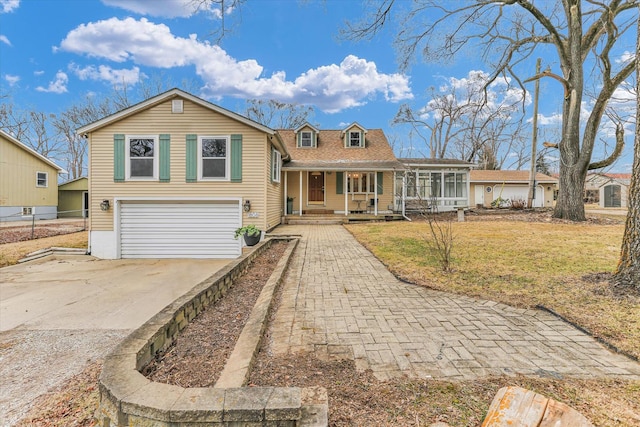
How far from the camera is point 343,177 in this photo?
56.3 ft

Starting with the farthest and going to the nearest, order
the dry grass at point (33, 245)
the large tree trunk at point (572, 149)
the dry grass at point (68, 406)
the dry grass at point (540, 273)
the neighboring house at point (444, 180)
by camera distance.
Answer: the neighboring house at point (444, 180), the large tree trunk at point (572, 149), the dry grass at point (33, 245), the dry grass at point (540, 273), the dry grass at point (68, 406)

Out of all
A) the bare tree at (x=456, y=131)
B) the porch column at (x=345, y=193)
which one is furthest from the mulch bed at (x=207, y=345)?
the bare tree at (x=456, y=131)

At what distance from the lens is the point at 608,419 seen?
1.81 meters

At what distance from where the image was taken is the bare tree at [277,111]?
3244 centimetres

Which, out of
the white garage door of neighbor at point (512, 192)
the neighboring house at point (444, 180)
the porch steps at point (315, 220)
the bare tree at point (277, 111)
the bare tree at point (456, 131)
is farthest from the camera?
the bare tree at point (277, 111)

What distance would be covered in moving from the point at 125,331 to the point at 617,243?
11441 millimetres

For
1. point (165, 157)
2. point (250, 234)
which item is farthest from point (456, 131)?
point (165, 157)

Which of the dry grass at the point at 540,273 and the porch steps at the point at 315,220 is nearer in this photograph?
the dry grass at the point at 540,273

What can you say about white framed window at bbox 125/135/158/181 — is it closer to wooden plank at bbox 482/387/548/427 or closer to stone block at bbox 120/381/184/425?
stone block at bbox 120/381/184/425

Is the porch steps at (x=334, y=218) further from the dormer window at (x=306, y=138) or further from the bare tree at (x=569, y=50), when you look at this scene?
the bare tree at (x=569, y=50)

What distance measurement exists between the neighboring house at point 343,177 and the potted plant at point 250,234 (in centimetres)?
560

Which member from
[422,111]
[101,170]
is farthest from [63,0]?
[422,111]

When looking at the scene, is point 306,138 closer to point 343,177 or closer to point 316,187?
point 316,187

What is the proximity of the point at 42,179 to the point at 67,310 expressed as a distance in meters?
21.7
